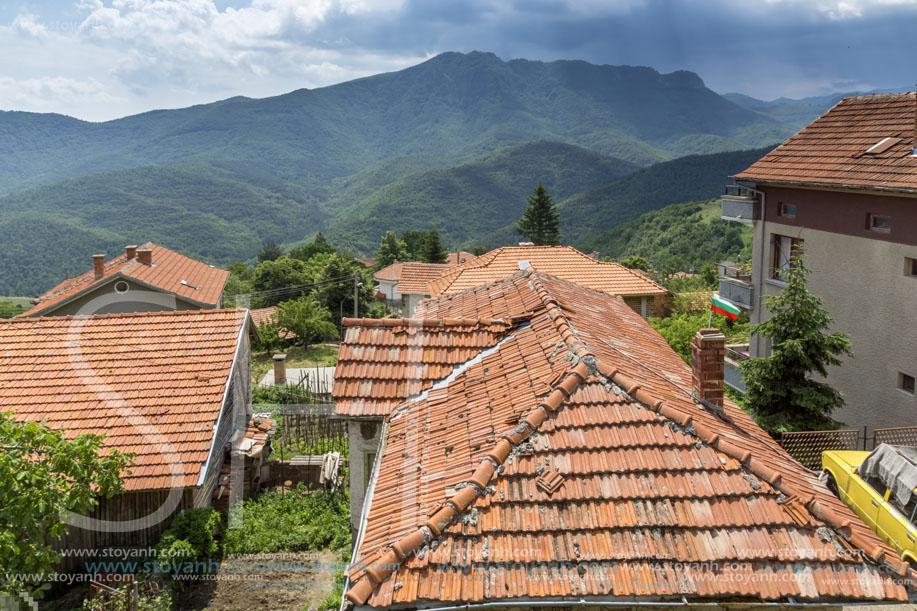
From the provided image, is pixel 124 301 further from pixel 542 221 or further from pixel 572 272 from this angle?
pixel 542 221

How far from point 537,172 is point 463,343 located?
195 meters

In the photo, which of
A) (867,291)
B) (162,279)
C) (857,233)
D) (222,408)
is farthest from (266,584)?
(162,279)

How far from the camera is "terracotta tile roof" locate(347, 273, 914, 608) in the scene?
213 inches

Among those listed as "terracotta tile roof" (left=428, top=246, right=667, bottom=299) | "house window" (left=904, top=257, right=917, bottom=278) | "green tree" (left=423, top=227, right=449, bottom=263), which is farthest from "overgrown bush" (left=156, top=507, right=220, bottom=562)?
"green tree" (left=423, top=227, right=449, bottom=263)

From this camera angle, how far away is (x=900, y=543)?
9.17 meters

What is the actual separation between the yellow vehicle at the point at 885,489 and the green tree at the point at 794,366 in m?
2.65

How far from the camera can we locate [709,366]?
808 centimetres

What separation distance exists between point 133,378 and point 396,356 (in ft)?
23.8

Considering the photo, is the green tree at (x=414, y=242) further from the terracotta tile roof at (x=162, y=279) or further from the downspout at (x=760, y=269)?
the downspout at (x=760, y=269)

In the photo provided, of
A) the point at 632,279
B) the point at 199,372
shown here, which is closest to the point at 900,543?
the point at 199,372

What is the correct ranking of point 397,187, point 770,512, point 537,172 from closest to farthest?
point 770,512
point 397,187
point 537,172

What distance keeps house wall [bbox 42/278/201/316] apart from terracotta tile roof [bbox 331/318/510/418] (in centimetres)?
2367

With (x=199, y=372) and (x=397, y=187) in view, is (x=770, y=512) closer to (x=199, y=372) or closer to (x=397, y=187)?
(x=199, y=372)

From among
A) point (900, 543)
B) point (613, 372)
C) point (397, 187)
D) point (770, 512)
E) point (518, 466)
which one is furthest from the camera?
point (397, 187)
